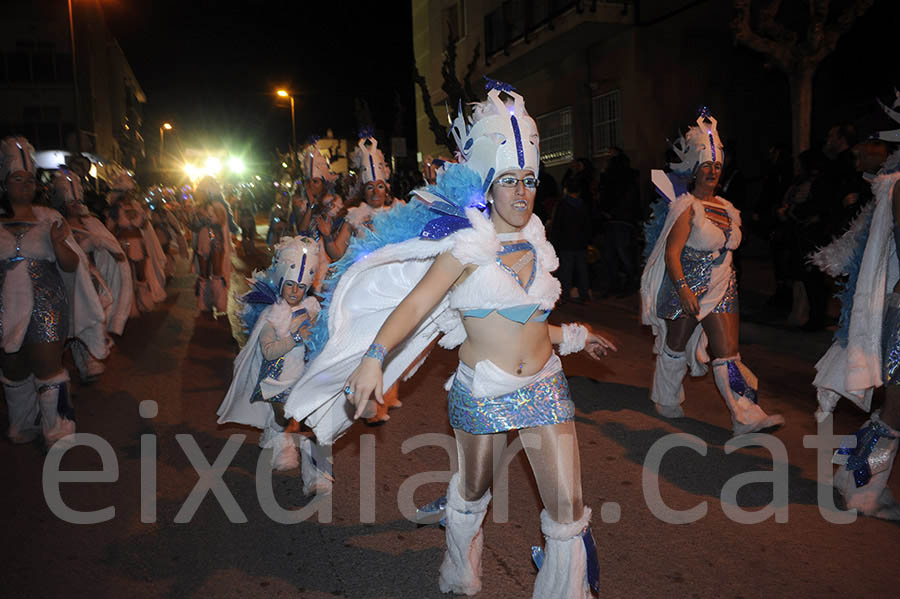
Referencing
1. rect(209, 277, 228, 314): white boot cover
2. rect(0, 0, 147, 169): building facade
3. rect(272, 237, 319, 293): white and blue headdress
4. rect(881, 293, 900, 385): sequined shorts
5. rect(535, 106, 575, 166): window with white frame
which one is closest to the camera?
rect(881, 293, 900, 385): sequined shorts

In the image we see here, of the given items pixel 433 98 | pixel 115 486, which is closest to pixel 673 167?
pixel 115 486

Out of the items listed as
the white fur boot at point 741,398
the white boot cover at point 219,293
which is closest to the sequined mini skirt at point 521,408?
the white fur boot at point 741,398

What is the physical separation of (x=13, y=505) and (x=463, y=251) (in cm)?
378

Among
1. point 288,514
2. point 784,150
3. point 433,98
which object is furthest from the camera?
point 433,98

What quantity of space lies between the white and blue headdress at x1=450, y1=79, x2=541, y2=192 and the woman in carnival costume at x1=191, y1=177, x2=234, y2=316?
9.74 m

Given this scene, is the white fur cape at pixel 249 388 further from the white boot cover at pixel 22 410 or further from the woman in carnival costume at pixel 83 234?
the woman in carnival costume at pixel 83 234

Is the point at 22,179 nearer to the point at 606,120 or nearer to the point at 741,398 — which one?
the point at 741,398

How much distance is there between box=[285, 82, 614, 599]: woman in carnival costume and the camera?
2951 mm

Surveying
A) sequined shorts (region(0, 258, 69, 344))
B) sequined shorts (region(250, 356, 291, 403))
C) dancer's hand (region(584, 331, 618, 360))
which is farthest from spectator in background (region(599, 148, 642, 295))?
dancer's hand (region(584, 331, 618, 360))

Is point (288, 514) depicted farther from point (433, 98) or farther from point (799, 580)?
point (433, 98)

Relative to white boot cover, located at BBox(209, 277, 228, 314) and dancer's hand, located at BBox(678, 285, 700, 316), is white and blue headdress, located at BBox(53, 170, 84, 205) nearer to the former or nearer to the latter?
white boot cover, located at BBox(209, 277, 228, 314)

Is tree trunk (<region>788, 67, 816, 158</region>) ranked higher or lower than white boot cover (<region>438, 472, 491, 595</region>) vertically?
higher

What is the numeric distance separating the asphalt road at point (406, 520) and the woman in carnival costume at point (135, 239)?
18.6 ft

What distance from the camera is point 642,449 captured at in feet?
17.5
